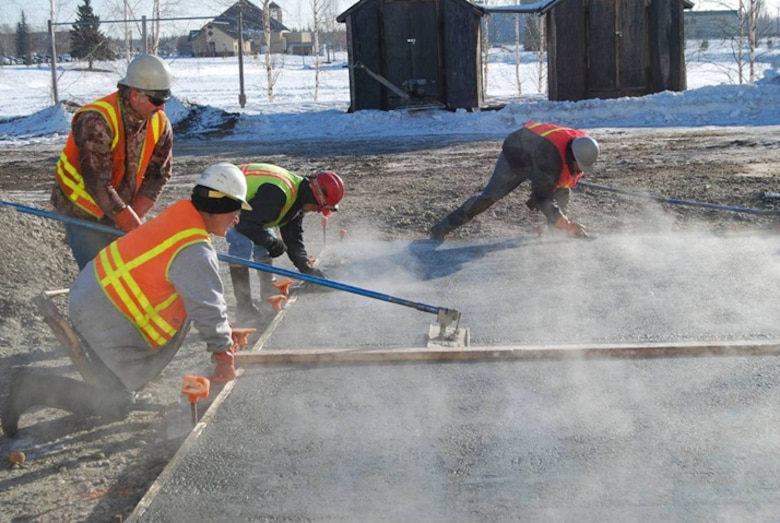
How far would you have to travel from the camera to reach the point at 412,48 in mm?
21188

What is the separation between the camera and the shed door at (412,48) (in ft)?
Result: 68.2

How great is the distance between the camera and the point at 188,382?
391cm

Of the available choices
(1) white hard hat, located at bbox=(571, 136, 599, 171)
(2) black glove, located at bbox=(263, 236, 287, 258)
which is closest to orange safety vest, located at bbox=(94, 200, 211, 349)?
(2) black glove, located at bbox=(263, 236, 287, 258)

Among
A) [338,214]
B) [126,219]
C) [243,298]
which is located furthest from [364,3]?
[126,219]

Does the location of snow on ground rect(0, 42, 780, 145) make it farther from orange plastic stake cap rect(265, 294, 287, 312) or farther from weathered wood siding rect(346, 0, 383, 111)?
orange plastic stake cap rect(265, 294, 287, 312)

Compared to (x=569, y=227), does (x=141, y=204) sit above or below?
above

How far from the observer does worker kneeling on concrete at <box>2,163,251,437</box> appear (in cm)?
392

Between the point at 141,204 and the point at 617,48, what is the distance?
17.7 m

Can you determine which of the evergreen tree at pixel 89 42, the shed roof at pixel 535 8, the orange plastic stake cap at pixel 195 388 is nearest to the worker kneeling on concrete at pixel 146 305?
Result: the orange plastic stake cap at pixel 195 388

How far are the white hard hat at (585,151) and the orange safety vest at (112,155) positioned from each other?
3648mm

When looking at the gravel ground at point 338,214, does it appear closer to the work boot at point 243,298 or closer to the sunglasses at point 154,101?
the work boot at point 243,298

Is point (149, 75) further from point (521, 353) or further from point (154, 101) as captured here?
point (521, 353)

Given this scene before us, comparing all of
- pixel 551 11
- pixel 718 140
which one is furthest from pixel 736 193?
pixel 551 11

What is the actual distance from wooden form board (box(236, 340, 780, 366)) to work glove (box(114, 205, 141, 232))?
3.04 feet
